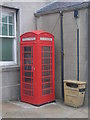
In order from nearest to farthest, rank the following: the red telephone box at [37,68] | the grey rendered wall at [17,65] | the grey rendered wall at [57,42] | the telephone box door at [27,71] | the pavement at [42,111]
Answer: the pavement at [42,111]
the red telephone box at [37,68]
the telephone box door at [27,71]
the grey rendered wall at [17,65]
the grey rendered wall at [57,42]

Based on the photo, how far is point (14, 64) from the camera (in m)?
7.27

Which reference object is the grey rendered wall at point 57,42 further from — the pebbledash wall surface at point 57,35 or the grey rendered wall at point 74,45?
the grey rendered wall at point 74,45

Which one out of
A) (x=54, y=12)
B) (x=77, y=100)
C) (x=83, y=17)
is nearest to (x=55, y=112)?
(x=77, y=100)

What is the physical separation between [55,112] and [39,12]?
3.84 m

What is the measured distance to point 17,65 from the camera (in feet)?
24.0

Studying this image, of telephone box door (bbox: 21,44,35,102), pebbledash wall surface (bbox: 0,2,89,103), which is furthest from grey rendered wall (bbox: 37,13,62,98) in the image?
telephone box door (bbox: 21,44,35,102)

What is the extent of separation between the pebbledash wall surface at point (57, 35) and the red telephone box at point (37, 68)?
493 mm

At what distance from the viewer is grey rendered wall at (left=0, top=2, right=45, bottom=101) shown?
6.86m

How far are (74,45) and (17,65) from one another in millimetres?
2179

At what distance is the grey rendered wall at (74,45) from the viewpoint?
6.41m

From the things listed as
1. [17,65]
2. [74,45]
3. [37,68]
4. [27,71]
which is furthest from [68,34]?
[17,65]

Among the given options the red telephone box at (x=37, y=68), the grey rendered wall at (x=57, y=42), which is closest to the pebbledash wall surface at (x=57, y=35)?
the grey rendered wall at (x=57, y=42)

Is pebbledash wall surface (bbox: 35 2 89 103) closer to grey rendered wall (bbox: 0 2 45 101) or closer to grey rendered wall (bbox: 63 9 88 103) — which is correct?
grey rendered wall (bbox: 63 9 88 103)

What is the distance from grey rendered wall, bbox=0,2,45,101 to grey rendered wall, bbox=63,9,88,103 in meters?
1.45
